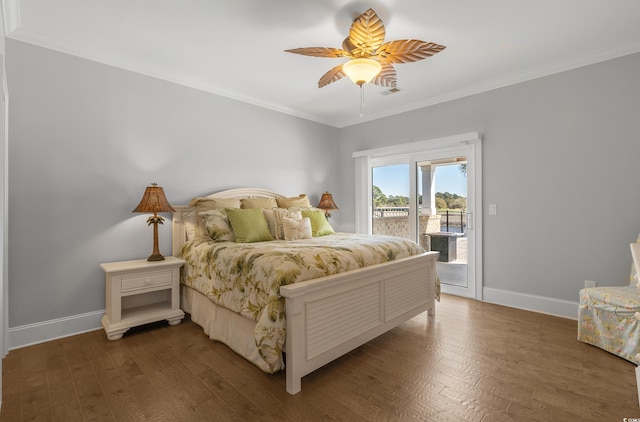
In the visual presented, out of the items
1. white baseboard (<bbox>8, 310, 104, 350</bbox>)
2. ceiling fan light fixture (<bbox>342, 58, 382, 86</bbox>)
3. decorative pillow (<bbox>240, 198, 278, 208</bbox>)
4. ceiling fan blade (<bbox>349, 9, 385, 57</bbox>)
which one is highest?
ceiling fan blade (<bbox>349, 9, 385, 57</bbox>)

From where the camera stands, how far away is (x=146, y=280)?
275 cm

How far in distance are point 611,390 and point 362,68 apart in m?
2.60

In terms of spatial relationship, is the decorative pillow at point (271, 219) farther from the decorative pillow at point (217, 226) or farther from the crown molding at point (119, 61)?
the crown molding at point (119, 61)

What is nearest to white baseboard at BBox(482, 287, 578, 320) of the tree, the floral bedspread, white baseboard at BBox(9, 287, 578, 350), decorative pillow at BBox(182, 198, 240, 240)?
white baseboard at BBox(9, 287, 578, 350)

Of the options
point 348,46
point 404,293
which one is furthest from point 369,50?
point 404,293

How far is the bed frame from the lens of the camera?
72.9 inches

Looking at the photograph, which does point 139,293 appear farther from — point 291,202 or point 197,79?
point 197,79

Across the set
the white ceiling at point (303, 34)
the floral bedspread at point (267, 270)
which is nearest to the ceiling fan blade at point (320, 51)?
the white ceiling at point (303, 34)

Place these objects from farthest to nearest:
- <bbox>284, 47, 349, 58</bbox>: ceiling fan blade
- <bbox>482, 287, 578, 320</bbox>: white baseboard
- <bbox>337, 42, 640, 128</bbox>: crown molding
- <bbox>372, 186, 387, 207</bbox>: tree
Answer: <bbox>372, 186, 387, 207</bbox>: tree, <bbox>482, 287, 578, 320</bbox>: white baseboard, <bbox>337, 42, 640, 128</bbox>: crown molding, <bbox>284, 47, 349, 58</bbox>: ceiling fan blade

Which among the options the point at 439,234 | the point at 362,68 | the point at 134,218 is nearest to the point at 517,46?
the point at 362,68

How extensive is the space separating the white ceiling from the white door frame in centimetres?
70

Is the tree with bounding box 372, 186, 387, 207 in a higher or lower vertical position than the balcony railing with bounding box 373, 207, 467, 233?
higher

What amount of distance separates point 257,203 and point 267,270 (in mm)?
1773

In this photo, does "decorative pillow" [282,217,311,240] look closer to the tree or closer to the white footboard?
the white footboard
